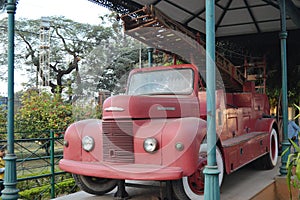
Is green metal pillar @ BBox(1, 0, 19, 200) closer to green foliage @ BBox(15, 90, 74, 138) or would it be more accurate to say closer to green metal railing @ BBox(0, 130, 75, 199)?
green metal railing @ BBox(0, 130, 75, 199)

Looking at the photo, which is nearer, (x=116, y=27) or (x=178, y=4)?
(x=178, y=4)

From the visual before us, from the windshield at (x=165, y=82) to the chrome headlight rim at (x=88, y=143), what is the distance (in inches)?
46.4

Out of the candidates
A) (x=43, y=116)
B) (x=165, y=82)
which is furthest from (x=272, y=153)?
(x=43, y=116)

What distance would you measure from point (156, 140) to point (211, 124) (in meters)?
0.62

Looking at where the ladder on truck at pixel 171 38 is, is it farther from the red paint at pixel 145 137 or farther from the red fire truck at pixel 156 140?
the red paint at pixel 145 137

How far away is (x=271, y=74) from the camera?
9.95 m

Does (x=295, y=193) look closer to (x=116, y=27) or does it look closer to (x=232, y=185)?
(x=232, y=185)

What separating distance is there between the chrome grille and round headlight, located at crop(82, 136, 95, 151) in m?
0.17

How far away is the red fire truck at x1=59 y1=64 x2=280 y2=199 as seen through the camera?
324 cm

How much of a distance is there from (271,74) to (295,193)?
560 centimetres

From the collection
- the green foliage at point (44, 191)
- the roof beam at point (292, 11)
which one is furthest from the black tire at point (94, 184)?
the roof beam at point (292, 11)

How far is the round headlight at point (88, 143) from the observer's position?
3.68m

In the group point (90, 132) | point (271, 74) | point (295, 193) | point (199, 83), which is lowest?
point (295, 193)

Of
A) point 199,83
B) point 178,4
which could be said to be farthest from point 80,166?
point 178,4
